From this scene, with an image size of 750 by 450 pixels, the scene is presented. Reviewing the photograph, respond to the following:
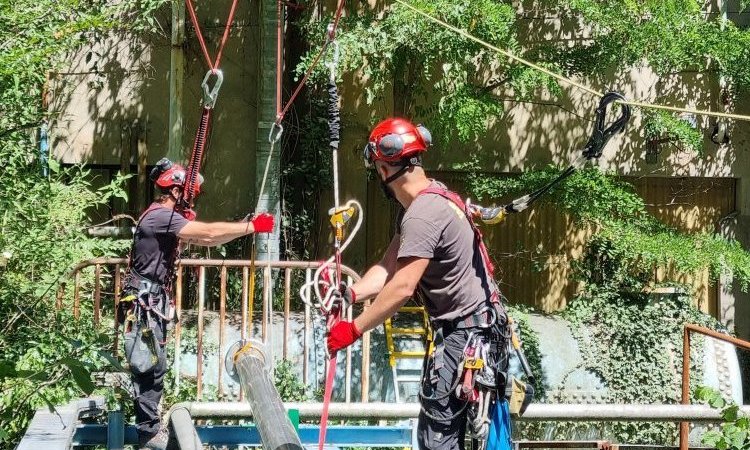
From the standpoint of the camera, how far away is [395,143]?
4781mm

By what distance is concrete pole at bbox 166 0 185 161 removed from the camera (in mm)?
10609

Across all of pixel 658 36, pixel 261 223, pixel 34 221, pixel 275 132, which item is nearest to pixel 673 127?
pixel 658 36

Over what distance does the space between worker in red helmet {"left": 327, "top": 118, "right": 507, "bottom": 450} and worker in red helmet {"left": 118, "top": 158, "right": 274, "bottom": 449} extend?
6.12 feet

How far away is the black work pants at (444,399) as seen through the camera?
16.1 ft

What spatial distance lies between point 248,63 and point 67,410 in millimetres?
6808

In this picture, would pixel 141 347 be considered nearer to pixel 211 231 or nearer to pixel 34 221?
pixel 211 231

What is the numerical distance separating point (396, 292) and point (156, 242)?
8.89 feet

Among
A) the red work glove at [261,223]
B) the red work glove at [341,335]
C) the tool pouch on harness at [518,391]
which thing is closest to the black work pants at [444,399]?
the tool pouch on harness at [518,391]

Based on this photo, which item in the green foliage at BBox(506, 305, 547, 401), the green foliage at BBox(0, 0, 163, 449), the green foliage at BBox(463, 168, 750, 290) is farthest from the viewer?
the green foliage at BBox(463, 168, 750, 290)

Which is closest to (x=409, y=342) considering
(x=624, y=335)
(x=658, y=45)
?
(x=624, y=335)

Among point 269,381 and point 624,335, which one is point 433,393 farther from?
point 624,335

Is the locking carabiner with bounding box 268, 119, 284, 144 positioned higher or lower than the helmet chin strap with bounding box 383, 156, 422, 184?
higher

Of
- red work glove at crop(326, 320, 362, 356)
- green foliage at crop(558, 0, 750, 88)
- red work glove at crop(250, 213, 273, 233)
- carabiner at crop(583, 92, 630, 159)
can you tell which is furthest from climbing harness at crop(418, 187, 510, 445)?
green foliage at crop(558, 0, 750, 88)

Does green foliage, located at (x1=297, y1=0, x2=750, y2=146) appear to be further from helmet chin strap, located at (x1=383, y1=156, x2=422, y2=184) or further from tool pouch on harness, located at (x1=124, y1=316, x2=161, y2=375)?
helmet chin strap, located at (x1=383, y1=156, x2=422, y2=184)
